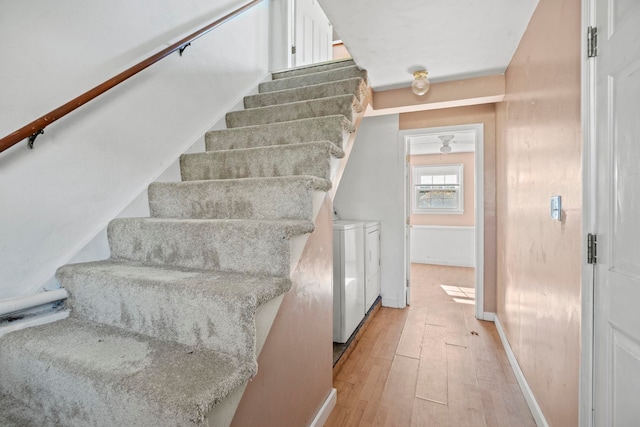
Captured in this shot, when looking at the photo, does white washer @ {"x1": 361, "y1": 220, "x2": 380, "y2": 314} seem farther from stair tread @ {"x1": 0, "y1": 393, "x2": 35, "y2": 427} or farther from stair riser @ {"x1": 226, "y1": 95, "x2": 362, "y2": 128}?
stair tread @ {"x1": 0, "y1": 393, "x2": 35, "y2": 427}

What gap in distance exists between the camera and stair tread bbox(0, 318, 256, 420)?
68 centimetres

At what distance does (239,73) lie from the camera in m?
2.46

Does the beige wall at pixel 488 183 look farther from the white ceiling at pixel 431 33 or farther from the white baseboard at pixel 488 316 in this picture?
the white ceiling at pixel 431 33

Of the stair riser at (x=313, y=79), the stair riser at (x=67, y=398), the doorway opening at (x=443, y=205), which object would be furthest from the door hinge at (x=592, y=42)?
the doorway opening at (x=443, y=205)

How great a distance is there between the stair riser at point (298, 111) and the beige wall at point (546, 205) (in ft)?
3.49

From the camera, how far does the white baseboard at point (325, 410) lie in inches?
56.3

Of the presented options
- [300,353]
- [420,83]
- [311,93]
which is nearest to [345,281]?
[300,353]

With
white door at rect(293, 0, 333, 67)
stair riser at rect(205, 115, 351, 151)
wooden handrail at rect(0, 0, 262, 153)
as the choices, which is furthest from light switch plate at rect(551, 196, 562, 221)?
white door at rect(293, 0, 333, 67)

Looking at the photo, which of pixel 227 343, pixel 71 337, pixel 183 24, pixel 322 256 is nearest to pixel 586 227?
A: pixel 322 256

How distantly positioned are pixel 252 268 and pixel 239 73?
1992 mm

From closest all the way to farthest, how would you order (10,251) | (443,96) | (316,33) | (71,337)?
1. (71,337)
2. (10,251)
3. (443,96)
4. (316,33)

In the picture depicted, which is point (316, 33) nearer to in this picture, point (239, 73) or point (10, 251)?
point (239, 73)

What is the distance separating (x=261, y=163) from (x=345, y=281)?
1.10m

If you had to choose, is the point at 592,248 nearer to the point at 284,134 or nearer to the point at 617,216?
the point at 617,216
